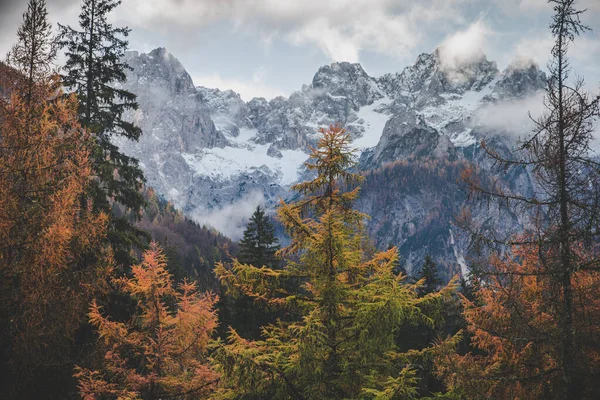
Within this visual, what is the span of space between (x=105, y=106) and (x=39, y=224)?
22.4 ft

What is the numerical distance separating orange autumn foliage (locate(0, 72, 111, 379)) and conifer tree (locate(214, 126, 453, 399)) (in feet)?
15.2

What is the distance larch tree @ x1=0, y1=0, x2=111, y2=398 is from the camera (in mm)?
8555

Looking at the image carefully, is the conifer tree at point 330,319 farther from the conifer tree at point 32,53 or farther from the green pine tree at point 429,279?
the green pine tree at point 429,279

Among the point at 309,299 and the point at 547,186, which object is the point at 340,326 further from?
the point at 547,186

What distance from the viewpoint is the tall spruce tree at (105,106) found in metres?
13.3

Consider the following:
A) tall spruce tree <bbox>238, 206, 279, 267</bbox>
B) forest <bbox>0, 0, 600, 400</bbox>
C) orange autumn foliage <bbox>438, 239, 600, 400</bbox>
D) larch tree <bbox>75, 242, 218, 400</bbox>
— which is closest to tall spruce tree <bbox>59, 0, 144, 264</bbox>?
forest <bbox>0, 0, 600, 400</bbox>

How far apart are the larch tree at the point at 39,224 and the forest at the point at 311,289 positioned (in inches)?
1.5

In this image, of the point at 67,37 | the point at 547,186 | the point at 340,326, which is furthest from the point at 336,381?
the point at 67,37

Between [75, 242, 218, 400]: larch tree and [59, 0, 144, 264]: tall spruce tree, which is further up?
[59, 0, 144, 264]: tall spruce tree

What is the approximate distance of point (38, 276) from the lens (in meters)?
8.68

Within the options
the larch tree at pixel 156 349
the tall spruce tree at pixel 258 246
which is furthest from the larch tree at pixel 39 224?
the tall spruce tree at pixel 258 246

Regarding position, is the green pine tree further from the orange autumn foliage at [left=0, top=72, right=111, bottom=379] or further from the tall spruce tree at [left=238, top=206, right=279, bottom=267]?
the orange autumn foliage at [left=0, top=72, right=111, bottom=379]

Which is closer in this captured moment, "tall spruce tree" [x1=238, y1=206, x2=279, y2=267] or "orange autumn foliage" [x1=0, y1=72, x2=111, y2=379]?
"orange autumn foliage" [x1=0, y1=72, x2=111, y2=379]

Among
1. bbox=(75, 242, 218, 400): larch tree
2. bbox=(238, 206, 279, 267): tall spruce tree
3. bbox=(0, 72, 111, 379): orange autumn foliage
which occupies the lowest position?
bbox=(75, 242, 218, 400): larch tree
